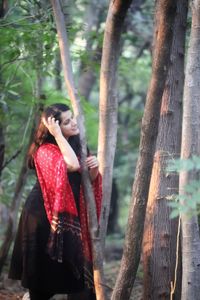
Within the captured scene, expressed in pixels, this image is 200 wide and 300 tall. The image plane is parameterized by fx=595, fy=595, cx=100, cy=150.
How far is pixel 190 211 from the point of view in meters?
3.09

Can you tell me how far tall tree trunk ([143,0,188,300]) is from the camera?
16.4ft

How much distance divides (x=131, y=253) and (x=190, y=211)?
153 cm

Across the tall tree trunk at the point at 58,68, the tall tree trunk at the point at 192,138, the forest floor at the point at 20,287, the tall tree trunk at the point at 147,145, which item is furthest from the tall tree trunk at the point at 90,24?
the tall tree trunk at the point at 192,138

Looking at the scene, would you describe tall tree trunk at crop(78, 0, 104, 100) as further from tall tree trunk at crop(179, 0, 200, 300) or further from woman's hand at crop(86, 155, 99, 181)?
tall tree trunk at crop(179, 0, 200, 300)

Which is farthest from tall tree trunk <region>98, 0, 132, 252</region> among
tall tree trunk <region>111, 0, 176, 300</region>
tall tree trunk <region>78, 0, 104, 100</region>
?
tall tree trunk <region>78, 0, 104, 100</region>

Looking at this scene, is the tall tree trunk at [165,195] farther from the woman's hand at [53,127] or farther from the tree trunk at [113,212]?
the tree trunk at [113,212]

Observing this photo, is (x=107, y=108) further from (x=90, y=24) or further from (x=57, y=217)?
(x=90, y=24)

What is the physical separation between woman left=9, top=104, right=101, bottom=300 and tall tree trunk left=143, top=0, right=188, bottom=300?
0.49 meters

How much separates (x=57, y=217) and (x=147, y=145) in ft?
3.25

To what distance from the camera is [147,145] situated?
4.41 metres

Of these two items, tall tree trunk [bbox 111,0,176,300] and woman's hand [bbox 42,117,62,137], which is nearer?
tall tree trunk [bbox 111,0,176,300]

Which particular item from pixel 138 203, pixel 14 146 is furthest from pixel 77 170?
pixel 14 146

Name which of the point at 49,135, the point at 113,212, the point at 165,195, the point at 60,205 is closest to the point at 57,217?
the point at 60,205

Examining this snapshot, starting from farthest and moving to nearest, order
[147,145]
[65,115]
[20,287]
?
[20,287] → [65,115] → [147,145]
